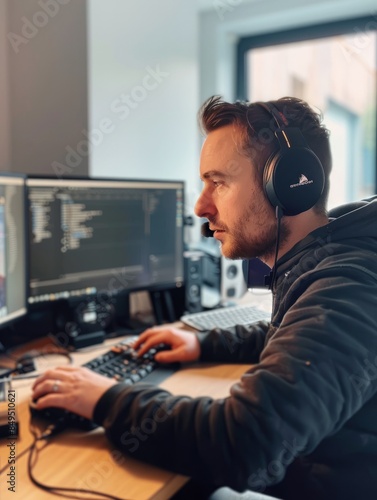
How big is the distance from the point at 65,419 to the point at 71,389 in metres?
0.05

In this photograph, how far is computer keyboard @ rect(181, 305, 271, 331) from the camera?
1.38 meters

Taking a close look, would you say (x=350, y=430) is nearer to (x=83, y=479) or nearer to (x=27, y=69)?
(x=83, y=479)

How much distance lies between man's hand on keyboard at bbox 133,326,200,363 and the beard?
14.4 inches

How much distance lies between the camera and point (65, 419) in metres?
0.86

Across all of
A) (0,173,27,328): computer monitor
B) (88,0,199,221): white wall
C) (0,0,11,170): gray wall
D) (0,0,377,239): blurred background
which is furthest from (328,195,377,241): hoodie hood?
Result: (0,0,11,170): gray wall

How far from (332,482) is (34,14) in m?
1.61

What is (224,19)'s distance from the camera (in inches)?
93.1

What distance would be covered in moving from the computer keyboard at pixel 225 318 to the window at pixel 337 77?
1.06 metres

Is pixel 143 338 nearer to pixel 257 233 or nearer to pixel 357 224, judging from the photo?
pixel 257 233

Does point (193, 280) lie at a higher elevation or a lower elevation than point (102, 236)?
lower

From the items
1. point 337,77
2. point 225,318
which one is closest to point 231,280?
point 225,318

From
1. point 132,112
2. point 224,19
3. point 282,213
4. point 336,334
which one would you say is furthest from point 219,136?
point 224,19

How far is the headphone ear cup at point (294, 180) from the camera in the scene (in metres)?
0.78

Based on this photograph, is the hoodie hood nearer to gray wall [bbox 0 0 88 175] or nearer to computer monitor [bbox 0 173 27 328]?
computer monitor [bbox 0 173 27 328]
